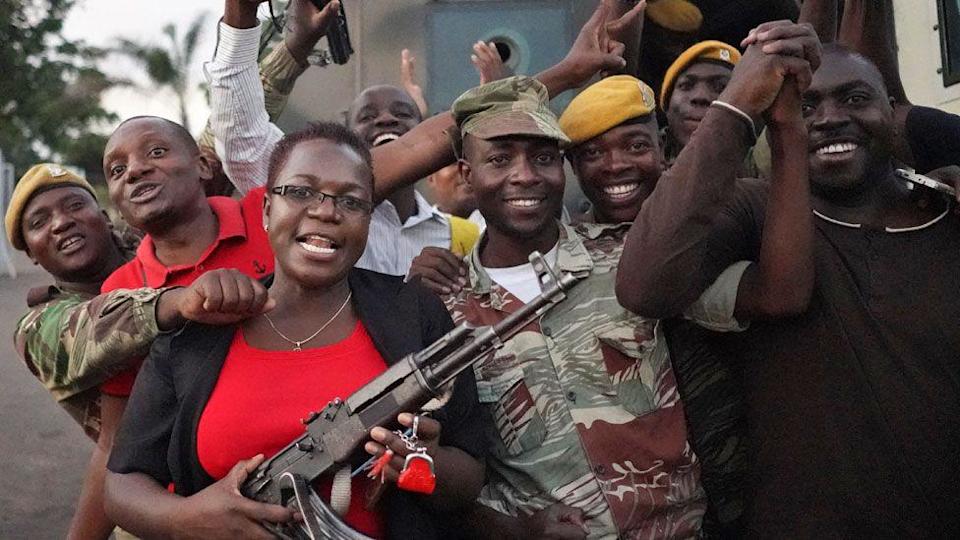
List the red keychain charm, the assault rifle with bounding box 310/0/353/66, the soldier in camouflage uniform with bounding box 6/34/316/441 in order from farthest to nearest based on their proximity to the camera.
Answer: the assault rifle with bounding box 310/0/353/66, the soldier in camouflage uniform with bounding box 6/34/316/441, the red keychain charm

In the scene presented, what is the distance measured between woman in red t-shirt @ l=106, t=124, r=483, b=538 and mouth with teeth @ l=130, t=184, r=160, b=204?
0.69 m

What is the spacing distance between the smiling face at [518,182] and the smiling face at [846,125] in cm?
70

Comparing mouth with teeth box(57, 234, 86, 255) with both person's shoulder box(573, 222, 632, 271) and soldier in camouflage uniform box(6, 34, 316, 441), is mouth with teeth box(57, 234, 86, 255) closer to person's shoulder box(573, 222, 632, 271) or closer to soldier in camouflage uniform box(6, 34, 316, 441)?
soldier in camouflage uniform box(6, 34, 316, 441)

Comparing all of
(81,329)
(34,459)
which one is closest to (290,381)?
(81,329)

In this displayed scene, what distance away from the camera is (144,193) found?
3.08 metres

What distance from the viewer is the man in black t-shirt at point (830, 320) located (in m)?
2.35

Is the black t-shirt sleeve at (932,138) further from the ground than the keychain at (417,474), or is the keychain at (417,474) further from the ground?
the black t-shirt sleeve at (932,138)

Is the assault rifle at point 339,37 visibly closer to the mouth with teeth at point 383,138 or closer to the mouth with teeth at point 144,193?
the mouth with teeth at point 383,138

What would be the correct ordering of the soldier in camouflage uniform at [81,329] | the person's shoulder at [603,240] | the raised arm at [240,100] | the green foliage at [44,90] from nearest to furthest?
the soldier in camouflage uniform at [81,329], the person's shoulder at [603,240], the raised arm at [240,100], the green foliage at [44,90]

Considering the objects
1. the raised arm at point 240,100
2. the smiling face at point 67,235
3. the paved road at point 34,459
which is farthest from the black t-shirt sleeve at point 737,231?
the paved road at point 34,459

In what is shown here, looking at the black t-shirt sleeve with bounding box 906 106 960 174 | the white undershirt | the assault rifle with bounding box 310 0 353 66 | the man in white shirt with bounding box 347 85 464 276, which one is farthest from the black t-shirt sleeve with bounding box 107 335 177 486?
the black t-shirt sleeve with bounding box 906 106 960 174

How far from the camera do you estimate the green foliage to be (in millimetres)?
20891

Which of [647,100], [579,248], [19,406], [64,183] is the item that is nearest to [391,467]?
[579,248]

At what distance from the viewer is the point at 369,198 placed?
2520 mm
